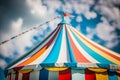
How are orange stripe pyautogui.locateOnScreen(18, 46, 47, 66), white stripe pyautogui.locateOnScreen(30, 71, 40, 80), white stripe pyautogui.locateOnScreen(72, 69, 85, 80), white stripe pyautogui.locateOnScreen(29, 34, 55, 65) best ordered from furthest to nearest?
1. orange stripe pyautogui.locateOnScreen(18, 46, 47, 66)
2. white stripe pyautogui.locateOnScreen(29, 34, 55, 65)
3. white stripe pyautogui.locateOnScreen(30, 71, 40, 80)
4. white stripe pyautogui.locateOnScreen(72, 69, 85, 80)

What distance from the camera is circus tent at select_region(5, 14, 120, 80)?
3.83 meters

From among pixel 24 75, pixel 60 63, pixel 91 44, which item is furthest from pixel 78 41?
pixel 24 75

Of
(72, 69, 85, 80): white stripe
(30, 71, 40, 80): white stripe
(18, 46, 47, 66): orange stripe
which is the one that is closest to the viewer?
(72, 69, 85, 80): white stripe

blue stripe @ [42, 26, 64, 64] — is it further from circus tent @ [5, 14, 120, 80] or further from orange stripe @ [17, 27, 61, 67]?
orange stripe @ [17, 27, 61, 67]

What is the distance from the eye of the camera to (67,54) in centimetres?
420

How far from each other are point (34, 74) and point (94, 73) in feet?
3.79

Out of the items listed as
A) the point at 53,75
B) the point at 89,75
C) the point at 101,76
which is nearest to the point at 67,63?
the point at 53,75

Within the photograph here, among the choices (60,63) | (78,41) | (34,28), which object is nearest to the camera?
(60,63)

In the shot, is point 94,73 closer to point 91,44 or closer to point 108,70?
point 108,70

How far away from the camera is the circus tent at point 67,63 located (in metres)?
3.83

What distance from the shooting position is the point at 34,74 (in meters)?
3.97

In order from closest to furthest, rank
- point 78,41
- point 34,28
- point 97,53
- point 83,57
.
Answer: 1. point 83,57
2. point 97,53
3. point 78,41
4. point 34,28

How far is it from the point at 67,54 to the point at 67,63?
413 millimetres

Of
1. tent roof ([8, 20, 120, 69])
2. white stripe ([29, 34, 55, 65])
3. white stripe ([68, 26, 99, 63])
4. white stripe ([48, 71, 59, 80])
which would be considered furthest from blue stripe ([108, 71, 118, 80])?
white stripe ([29, 34, 55, 65])
